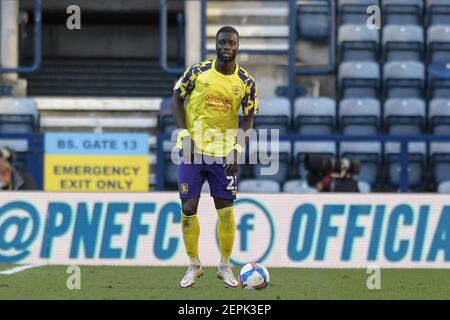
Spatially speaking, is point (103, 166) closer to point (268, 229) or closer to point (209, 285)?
point (268, 229)

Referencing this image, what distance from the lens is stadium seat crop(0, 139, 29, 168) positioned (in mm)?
12491

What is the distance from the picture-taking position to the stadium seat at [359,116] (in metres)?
14.1

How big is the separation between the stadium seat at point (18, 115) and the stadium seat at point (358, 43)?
4139mm

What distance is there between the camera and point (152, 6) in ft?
55.5

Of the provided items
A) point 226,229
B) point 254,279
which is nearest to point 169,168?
point 226,229

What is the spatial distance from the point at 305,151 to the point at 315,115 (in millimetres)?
596

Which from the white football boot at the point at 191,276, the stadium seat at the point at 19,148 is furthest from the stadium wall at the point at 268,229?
the white football boot at the point at 191,276

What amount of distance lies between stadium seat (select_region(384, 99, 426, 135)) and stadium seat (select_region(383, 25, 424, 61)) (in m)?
1.18

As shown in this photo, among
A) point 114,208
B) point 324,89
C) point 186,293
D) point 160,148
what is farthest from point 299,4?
point 186,293

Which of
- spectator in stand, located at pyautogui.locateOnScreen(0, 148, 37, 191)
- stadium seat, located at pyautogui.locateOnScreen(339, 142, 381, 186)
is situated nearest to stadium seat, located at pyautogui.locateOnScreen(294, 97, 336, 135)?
stadium seat, located at pyautogui.locateOnScreen(339, 142, 381, 186)

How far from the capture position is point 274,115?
544 inches

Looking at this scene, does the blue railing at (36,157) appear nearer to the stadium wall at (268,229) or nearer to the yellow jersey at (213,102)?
the stadium wall at (268,229)
